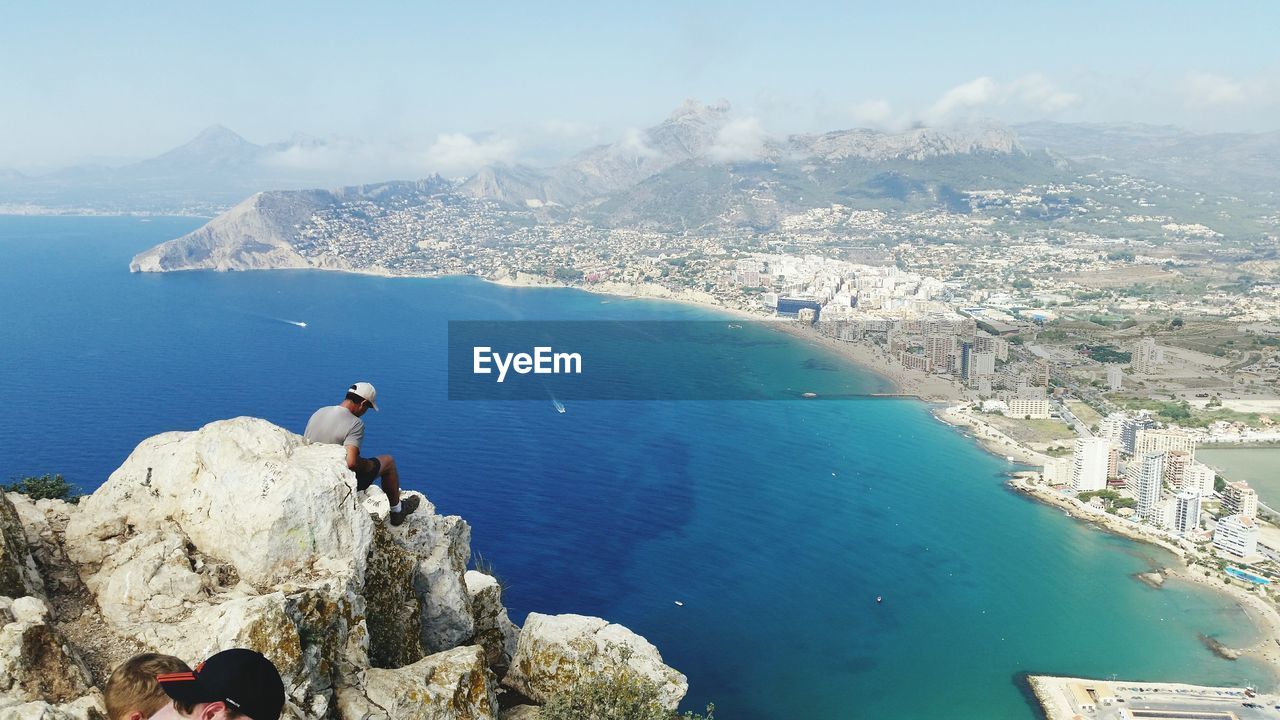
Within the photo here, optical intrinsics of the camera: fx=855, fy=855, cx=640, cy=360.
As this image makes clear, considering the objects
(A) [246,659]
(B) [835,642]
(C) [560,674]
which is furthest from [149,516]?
(B) [835,642]

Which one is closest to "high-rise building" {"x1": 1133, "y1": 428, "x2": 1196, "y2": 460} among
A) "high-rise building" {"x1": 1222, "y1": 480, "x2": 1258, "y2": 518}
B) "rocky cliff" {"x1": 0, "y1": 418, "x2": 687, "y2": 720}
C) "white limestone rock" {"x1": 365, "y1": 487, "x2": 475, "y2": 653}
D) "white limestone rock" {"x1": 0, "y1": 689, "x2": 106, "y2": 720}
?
"high-rise building" {"x1": 1222, "y1": 480, "x2": 1258, "y2": 518}

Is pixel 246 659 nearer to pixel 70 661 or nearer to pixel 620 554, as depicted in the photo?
pixel 70 661

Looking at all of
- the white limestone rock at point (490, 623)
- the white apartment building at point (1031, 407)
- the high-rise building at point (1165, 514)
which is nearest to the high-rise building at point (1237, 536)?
the high-rise building at point (1165, 514)

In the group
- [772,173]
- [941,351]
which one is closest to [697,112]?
[772,173]

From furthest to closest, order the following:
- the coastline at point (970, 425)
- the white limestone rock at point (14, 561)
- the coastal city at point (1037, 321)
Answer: the coastal city at point (1037, 321) < the coastline at point (970, 425) < the white limestone rock at point (14, 561)

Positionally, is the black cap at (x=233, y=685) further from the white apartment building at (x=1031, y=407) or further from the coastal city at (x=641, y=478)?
the white apartment building at (x=1031, y=407)

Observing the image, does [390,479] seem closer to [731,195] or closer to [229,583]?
[229,583]
